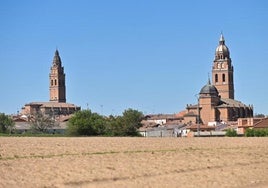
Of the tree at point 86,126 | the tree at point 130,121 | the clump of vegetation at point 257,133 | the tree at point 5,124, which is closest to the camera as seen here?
the clump of vegetation at point 257,133

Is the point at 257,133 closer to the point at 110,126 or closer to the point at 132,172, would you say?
the point at 110,126

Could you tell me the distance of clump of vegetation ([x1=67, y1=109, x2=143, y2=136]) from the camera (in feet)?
429

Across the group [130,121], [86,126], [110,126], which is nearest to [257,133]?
[130,121]

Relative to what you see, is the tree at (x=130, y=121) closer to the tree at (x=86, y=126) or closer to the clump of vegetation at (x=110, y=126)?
the clump of vegetation at (x=110, y=126)

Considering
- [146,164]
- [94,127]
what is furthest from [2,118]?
[146,164]

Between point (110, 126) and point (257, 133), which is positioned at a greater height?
point (110, 126)

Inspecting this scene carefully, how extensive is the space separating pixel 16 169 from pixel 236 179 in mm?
11738

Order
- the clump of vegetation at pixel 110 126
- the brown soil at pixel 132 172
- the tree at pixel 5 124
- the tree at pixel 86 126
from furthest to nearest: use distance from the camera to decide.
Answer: the tree at pixel 5 124 → the tree at pixel 86 126 → the clump of vegetation at pixel 110 126 → the brown soil at pixel 132 172

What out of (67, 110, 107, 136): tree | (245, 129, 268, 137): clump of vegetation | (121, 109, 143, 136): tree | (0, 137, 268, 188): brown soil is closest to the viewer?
(0, 137, 268, 188): brown soil

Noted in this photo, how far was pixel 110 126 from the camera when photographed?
131m

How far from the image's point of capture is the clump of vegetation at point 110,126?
131 meters

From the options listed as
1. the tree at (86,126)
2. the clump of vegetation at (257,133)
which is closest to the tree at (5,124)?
the tree at (86,126)

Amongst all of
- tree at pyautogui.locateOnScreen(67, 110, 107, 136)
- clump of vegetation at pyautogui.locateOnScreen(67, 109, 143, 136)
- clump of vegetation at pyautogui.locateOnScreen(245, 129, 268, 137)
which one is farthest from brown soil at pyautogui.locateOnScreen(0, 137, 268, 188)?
tree at pyautogui.locateOnScreen(67, 110, 107, 136)

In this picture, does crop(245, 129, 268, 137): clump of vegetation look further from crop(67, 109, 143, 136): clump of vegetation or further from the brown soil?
the brown soil
